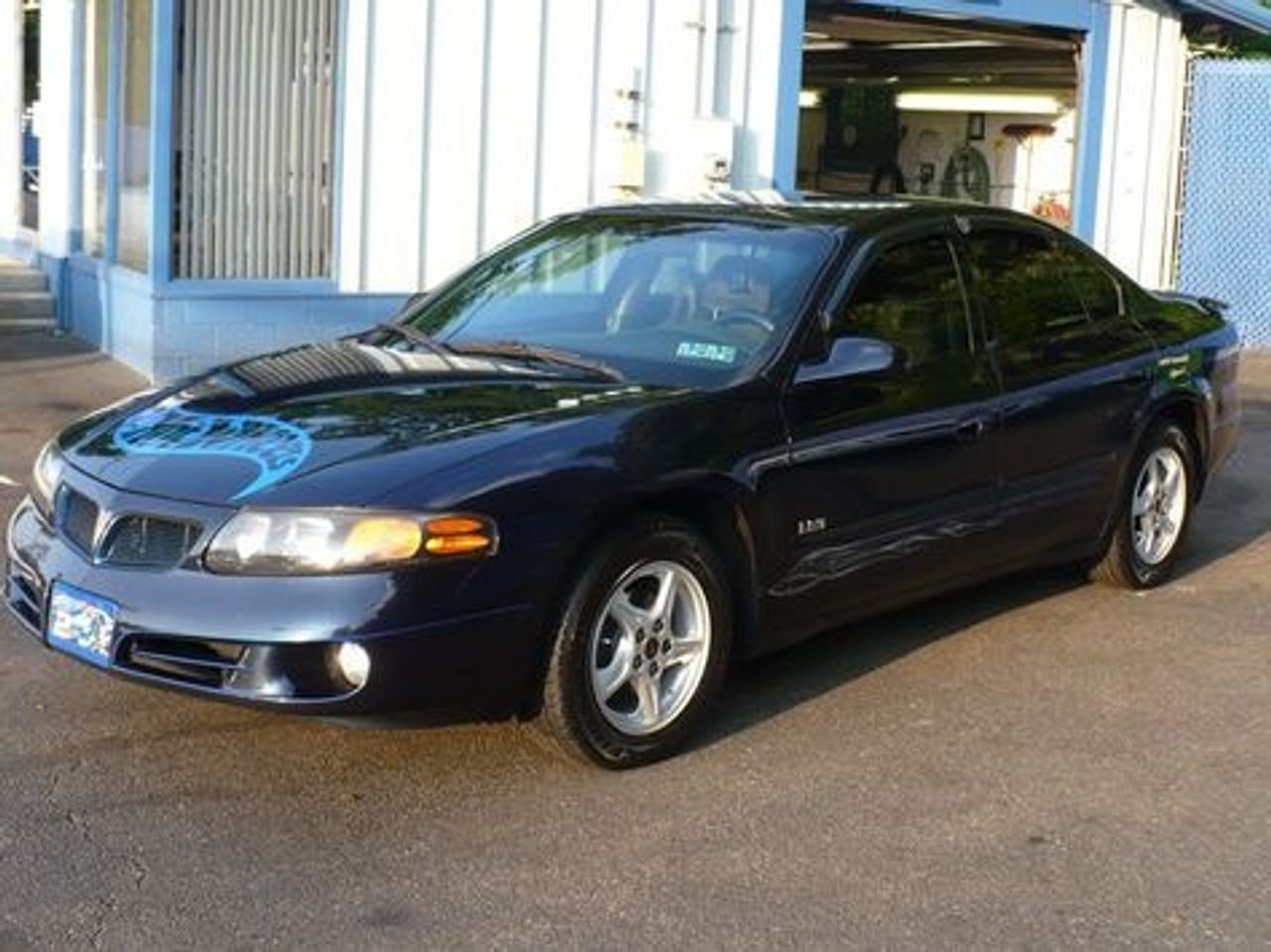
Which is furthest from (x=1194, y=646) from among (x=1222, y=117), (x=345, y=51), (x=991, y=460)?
(x=1222, y=117)

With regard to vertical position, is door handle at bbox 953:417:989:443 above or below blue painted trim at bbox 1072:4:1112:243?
below

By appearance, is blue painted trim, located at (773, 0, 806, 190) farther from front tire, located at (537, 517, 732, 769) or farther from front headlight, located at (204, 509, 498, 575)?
front headlight, located at (204, 509, 498, 575)

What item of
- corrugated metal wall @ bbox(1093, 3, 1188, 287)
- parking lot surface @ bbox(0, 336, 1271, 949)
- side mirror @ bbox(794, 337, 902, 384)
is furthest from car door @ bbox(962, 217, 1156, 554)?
corrugated metal wall @ bbox(1093, 3, 1188, 287)

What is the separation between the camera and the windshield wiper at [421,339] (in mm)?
5586

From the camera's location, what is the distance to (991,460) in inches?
236

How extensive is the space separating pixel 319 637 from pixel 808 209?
2.63 metres

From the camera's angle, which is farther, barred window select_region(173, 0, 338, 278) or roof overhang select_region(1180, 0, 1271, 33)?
roof overhang select_region(1180, 0, 1271, 33)

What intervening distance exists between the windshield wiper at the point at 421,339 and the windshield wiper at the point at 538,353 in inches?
1.7

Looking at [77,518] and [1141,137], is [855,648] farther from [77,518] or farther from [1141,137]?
[1141,137]

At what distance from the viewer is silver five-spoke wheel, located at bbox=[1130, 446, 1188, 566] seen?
7.06 m

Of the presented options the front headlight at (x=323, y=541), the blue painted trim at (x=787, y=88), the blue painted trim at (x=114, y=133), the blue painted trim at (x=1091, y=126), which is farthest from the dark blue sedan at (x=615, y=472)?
the blue painted trim at (x=1091, y=126)

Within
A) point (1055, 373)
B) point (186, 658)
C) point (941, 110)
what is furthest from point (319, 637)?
point (941, 110)

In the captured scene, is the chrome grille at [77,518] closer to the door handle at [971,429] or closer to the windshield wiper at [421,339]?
the windshield wiper at [421,339]

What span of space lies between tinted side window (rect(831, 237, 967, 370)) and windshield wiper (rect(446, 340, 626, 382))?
74 cm
